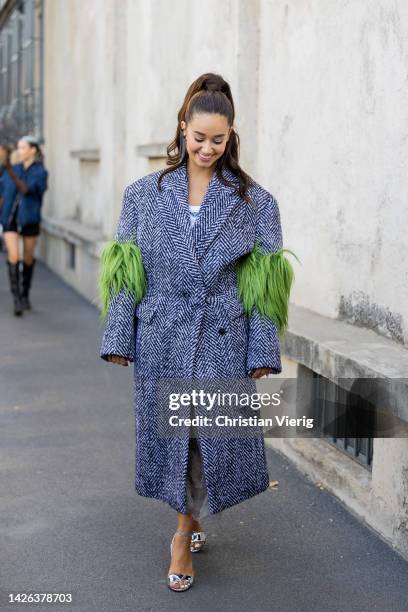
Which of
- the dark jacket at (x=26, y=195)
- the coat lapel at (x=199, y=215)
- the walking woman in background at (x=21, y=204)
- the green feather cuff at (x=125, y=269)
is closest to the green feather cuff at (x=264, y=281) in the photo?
the coat lapel at (x=199, y=215)

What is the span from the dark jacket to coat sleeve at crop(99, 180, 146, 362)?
7627 mm

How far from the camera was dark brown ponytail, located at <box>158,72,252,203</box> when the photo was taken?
4.16m

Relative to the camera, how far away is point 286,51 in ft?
21.7

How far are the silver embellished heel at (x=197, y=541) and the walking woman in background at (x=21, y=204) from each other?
23.8 ft

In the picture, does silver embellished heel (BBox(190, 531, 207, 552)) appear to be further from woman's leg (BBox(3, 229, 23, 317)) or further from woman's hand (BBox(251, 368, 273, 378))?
woman's leg (BBox(3, 229, 23, 317))

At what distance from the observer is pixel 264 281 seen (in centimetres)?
425

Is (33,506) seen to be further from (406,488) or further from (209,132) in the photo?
(209,132)

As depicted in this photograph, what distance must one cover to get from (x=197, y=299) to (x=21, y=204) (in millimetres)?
7936

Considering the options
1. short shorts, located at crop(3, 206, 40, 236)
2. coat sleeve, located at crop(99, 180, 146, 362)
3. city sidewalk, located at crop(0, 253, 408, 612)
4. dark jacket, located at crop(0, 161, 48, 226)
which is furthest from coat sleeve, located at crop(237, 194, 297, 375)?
short shorts, located at crop(3, 206, 40, 236)

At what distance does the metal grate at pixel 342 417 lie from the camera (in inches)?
204

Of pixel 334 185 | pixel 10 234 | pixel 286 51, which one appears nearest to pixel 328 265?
pixel 334 185

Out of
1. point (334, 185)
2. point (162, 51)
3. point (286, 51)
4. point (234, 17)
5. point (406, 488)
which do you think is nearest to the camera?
point (406, 488)

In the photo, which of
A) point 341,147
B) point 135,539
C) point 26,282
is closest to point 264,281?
point 135,539

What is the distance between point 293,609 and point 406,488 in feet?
2.58
